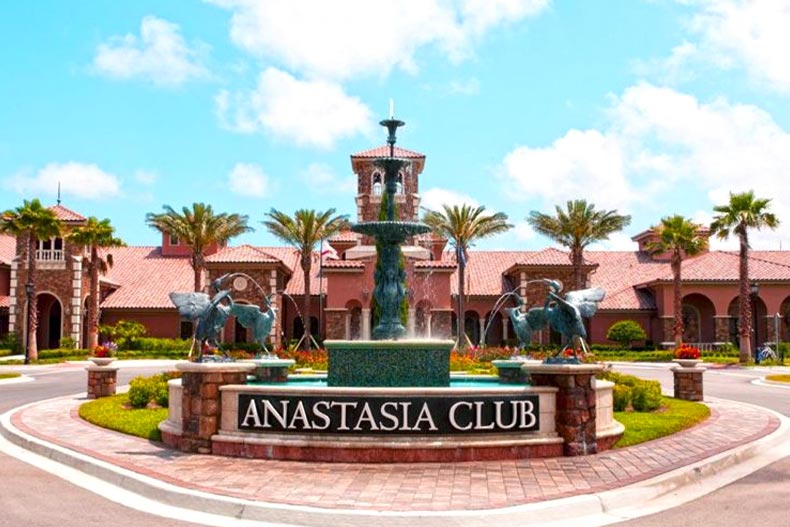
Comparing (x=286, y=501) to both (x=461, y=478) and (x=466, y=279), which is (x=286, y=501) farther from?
(x=466, y=279)

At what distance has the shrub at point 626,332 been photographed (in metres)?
46.2

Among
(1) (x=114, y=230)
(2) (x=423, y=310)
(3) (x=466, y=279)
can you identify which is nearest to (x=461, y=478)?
(2) (x=423, y=310)

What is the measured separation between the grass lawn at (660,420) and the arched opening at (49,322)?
41.6 m

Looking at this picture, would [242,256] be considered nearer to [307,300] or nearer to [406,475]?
[307,300]

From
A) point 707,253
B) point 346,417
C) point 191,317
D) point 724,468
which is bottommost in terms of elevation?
point 724,468

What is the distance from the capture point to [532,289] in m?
48.8

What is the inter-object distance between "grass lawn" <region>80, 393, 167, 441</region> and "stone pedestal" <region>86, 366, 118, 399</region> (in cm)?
124

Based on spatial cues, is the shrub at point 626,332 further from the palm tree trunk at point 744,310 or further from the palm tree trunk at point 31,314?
the palm tree trunk at point 31,314

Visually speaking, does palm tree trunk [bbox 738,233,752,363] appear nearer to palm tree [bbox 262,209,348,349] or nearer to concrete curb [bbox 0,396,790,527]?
palm tree [bbox 262,209,348,349]

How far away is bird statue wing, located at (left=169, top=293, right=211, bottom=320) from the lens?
1302 cm

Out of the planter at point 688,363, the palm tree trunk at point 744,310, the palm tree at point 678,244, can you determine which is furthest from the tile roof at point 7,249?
the palm tree trunk at point 744,310

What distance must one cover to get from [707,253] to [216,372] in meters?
47.3

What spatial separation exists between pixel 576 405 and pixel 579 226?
35.4 meters

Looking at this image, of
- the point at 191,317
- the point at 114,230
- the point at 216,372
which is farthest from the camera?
the point at 114,230
